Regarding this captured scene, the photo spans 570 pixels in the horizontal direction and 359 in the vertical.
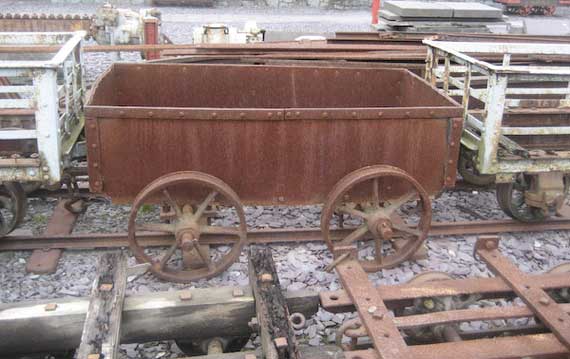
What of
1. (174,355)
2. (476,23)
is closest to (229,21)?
(476,23)

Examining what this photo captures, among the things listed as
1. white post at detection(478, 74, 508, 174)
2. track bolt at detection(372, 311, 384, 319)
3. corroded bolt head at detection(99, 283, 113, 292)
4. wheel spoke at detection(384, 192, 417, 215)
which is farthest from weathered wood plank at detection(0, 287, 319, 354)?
white post at detection(478, 74, 508, 174)

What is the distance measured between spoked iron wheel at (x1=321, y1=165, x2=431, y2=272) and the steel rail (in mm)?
516

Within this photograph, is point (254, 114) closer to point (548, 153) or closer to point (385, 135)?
point (385, 135)

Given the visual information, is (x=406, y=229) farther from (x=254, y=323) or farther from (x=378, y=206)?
(x=254, y=323)

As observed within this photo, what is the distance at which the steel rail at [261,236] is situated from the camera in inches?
201

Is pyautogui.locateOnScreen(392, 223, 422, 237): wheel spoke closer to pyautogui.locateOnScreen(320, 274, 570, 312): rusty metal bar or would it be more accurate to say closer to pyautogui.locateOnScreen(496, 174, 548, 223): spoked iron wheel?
pyautogui.locateOnScreen(496, 174, 548, 223): spoked iron wheel

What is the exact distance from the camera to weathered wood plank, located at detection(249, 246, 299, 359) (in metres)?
2.59

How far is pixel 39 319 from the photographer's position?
2.84 meters

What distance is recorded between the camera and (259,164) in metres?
4.50

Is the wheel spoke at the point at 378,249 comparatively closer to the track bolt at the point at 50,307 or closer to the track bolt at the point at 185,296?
the track bolt at the point at 185,296

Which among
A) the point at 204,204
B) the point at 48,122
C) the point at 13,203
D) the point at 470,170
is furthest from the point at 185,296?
the point at 470,170

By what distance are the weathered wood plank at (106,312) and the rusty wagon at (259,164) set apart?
1280 millimetres

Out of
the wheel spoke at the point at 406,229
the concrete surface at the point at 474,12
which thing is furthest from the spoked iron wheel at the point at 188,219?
the concrete surface at the point at 474,12

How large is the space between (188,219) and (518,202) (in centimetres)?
333
